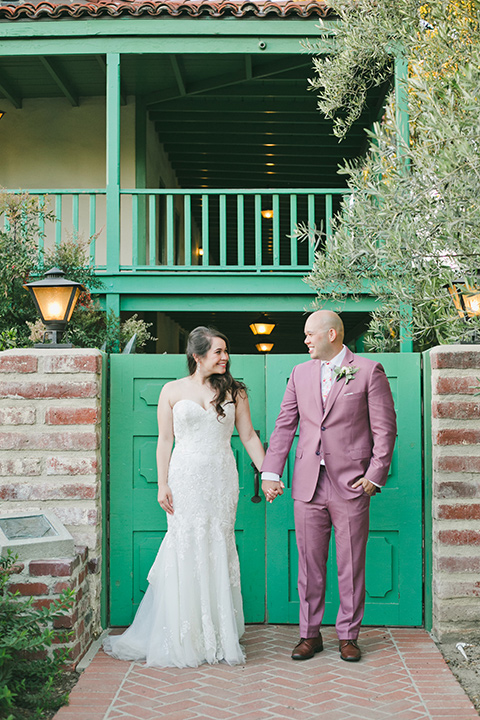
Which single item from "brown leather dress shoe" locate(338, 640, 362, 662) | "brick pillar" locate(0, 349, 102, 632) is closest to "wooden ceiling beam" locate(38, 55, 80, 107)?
"brick pillar" locate(0, 349, 102, 632)

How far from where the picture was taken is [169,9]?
9.00 metres

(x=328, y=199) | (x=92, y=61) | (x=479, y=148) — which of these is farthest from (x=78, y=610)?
(x=92, y=61)

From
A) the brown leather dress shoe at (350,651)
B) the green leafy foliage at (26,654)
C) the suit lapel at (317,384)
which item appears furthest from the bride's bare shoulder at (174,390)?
the brown leather dress shoe at (350,651)

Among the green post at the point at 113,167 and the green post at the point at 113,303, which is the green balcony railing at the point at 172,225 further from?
the green post at the point at 113,303

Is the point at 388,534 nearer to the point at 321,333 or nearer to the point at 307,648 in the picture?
the point at 307,648

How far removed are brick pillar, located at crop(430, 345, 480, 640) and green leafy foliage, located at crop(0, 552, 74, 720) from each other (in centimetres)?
214

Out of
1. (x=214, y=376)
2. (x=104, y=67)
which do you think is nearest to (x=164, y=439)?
(x=214, y=376)

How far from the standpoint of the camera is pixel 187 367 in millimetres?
4438

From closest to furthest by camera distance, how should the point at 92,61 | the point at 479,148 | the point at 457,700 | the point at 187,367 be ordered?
the point at 479,148 → the point at 457,700 → the point at 187,367 → the point at 92,61

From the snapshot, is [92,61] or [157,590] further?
[92,61]

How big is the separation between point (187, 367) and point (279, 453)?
0.75m

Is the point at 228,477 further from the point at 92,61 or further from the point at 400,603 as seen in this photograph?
the point at 92,61

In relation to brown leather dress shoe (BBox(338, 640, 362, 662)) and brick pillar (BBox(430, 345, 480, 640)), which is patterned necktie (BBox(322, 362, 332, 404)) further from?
brown leather dress shoe (BBox(338, 640, 362, 662))

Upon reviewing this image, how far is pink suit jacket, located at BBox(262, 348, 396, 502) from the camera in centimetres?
403
